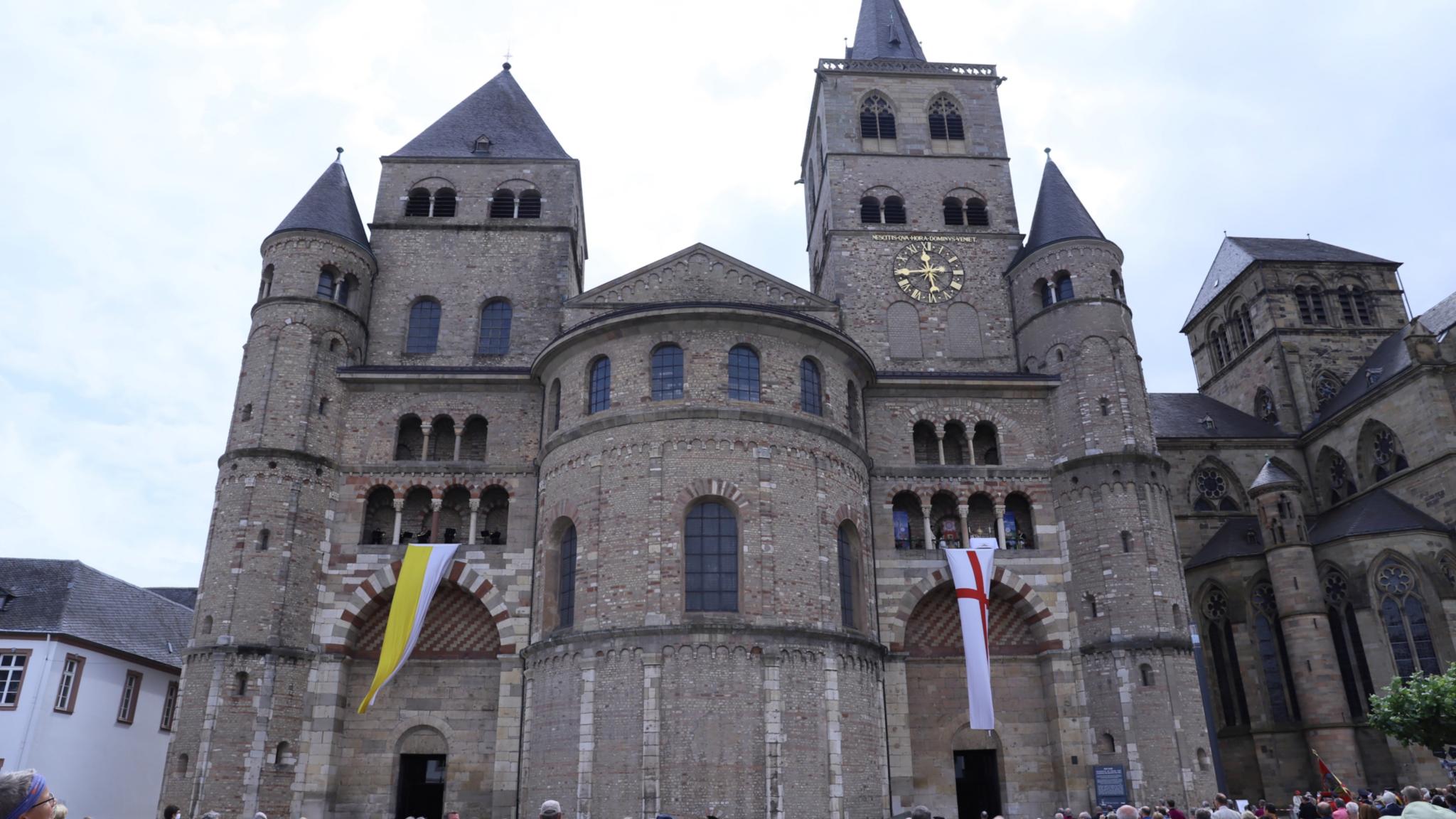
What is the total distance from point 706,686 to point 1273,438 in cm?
3154

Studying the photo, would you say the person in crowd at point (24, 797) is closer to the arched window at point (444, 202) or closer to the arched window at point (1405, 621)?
the arched window at point (444, 202)

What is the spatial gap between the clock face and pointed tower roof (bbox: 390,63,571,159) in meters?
14.0

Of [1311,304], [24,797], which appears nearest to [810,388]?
[24,797]

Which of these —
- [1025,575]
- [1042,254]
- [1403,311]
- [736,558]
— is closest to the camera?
[736,558]

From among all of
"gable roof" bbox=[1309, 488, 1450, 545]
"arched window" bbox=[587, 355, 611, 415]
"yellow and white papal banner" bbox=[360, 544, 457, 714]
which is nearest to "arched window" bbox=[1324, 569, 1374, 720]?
"gable roof" bbox=[1309, 488, 1450, 545]

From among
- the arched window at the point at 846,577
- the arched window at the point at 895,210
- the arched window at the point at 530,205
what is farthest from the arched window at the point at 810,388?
the arched window at the point at 530,205

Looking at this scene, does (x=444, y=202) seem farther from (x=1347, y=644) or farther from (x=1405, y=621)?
(x=1405, y=621)

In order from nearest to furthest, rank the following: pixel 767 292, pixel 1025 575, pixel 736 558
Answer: pixel 736 558
pixel 1025 575
pixel 767 292

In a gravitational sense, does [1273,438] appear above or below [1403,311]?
below

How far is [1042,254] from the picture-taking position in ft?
117

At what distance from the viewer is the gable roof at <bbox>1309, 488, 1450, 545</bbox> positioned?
115 ft

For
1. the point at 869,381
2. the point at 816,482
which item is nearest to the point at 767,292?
the point at 869,381

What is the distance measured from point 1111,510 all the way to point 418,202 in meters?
27.2

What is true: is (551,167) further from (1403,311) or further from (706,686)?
(1403,311)
